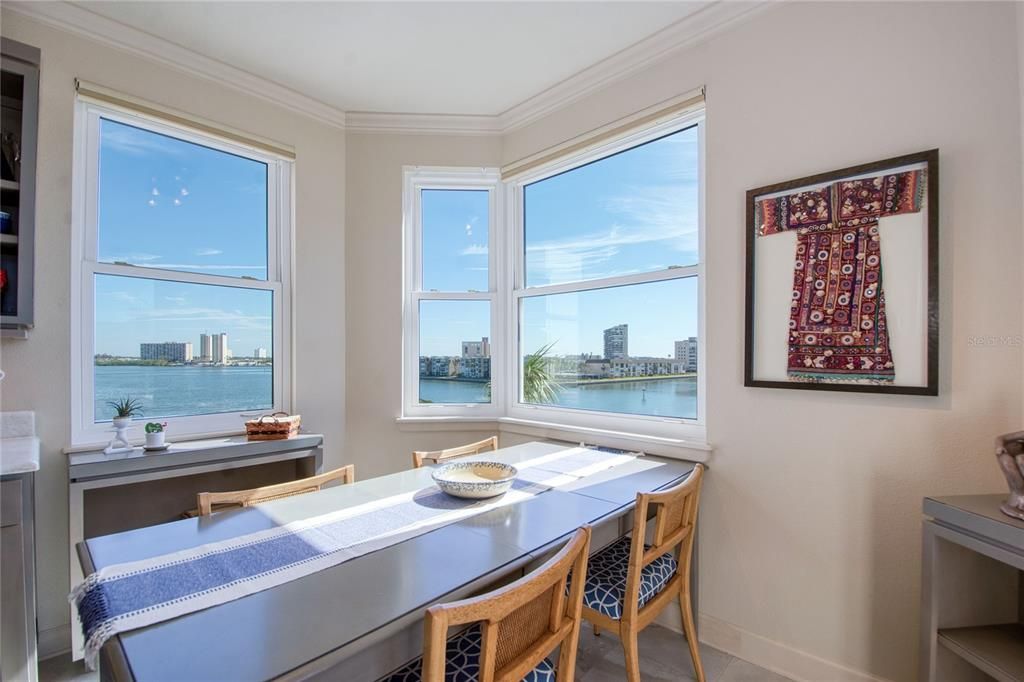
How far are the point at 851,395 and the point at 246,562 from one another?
79.3 inches

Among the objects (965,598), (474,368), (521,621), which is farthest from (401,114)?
(965,598)

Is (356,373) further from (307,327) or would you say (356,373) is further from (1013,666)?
(1013,666)

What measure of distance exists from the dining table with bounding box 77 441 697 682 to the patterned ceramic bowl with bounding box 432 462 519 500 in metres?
0.09


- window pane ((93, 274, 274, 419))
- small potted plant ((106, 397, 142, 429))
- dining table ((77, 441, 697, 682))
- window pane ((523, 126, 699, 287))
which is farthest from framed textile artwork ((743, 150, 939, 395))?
small potted plant ((106, 397, 142, 429))

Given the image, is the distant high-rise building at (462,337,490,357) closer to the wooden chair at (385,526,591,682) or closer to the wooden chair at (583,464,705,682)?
the wooden chair at (583,464,705,682)

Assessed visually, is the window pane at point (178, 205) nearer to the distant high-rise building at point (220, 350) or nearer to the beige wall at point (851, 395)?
the distant high-rise building at point (220, 350)

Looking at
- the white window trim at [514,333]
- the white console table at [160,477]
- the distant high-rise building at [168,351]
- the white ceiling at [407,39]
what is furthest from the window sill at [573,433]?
the white ceiling at [407,39]

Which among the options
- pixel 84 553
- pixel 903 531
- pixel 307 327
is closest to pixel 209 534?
pixel 84 553

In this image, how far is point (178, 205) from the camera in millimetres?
2549

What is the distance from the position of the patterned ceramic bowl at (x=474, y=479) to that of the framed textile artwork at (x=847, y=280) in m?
1.11

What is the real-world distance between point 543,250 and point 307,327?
151 cm

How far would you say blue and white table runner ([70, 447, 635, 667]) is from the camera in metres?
0.95

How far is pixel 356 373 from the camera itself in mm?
3082

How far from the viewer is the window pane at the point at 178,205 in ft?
7.67
